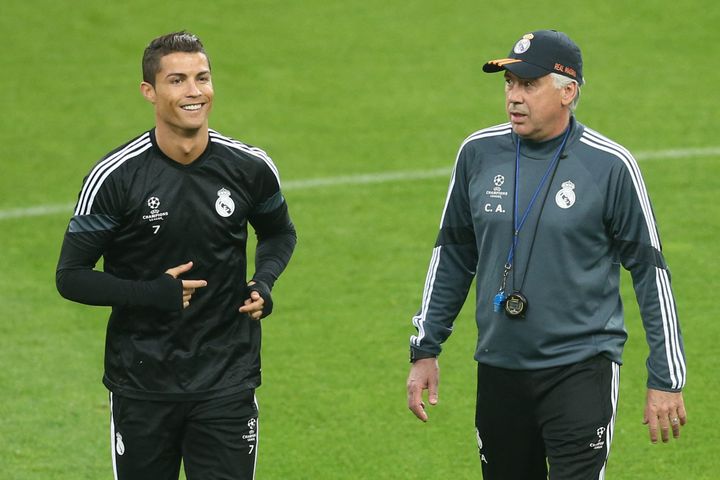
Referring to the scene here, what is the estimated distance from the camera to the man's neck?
223 inches

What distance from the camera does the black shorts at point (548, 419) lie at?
18.4 ft

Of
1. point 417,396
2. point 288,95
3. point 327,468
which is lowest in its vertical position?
point 327,468

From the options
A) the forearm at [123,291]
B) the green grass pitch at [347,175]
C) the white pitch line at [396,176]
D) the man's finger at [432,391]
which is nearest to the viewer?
the forearm at [123,291]

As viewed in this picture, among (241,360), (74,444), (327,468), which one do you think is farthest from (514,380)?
(74,444)

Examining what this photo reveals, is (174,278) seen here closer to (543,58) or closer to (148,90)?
(148,90)

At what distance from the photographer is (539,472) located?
5852 millimetres

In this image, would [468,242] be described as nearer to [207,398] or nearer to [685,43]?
[207,398]

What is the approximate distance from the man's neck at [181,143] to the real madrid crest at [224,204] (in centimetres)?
18

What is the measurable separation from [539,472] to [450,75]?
1036cm

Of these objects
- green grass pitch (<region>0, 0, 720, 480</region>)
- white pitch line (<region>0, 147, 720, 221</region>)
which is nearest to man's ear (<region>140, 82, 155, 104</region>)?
green grass pitch (<region>0, 0, 720, 480</region>)

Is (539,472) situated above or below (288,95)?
below

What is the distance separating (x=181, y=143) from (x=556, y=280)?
1.54 meters

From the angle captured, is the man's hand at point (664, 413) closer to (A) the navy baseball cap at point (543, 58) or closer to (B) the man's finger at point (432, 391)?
(B) the man's finger at point (432, 391)

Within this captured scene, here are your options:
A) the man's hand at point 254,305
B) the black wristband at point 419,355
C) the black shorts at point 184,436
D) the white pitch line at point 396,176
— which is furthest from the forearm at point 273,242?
the white pitch line at point 396,176
